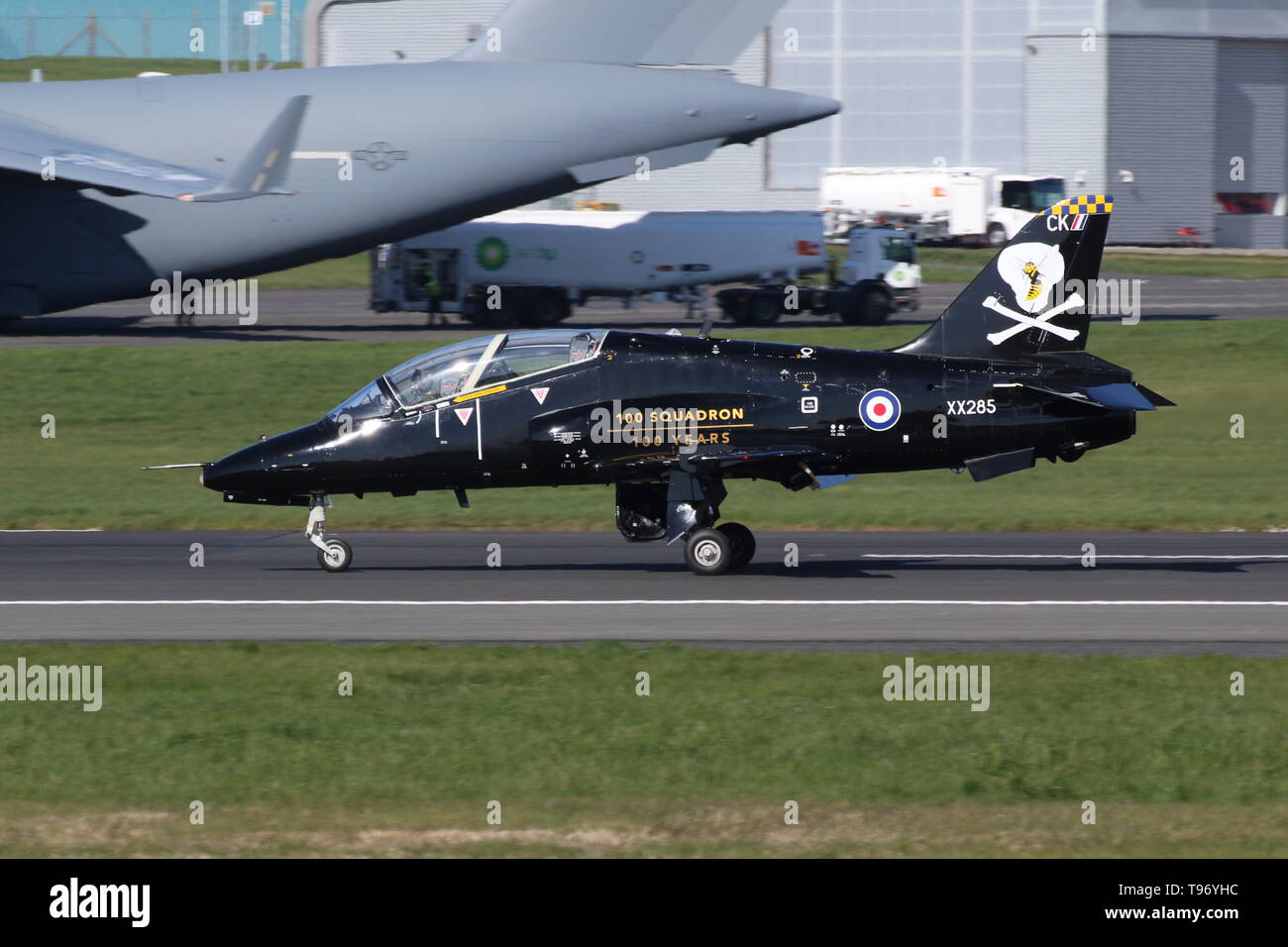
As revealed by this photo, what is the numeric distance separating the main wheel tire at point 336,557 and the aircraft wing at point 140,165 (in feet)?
62.4

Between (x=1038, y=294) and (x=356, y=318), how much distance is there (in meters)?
39.3

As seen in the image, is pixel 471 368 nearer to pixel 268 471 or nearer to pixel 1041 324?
pixel 268 471

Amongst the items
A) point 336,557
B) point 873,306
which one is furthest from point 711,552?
point 873,306

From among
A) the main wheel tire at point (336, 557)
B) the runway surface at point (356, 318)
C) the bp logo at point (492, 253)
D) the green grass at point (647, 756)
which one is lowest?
the green grass at point (647, 756)

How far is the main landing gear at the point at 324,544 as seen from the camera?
2123cm

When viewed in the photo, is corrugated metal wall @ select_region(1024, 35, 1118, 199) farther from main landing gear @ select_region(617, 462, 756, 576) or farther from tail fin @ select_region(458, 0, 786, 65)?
main landing gear @ select_region(617, 462, 756, 576)

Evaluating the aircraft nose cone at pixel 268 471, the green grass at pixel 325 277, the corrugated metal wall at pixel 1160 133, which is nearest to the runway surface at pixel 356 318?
the green grass at pixel 325 277

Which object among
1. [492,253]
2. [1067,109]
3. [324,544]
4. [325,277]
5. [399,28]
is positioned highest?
[399,28]

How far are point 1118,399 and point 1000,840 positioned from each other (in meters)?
11.5

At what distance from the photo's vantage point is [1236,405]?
34531 millimetres

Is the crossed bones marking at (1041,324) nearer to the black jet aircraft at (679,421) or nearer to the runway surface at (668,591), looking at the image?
the black jet aircraft at (679,421)

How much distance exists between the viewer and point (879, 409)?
20.7 meters

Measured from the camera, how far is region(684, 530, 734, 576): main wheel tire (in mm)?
21078

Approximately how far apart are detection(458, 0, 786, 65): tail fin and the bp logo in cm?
749
